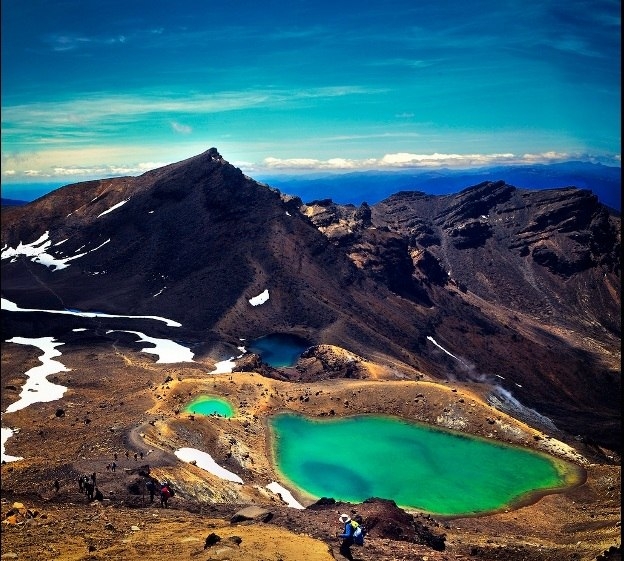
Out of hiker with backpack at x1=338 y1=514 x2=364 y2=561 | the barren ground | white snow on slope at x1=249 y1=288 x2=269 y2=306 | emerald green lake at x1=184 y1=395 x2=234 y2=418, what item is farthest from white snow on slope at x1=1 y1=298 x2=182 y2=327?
hiker with backpack at x1=338 y1=514 x2=364 y2=561

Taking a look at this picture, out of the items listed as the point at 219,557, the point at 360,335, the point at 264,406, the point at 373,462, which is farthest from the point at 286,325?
the point at 219,557

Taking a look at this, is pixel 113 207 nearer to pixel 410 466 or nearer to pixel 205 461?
pixel 205 461

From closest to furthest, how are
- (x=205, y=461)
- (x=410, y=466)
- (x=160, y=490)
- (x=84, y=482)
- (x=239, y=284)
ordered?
(x=84, y=482) < (x=160, y=490) < (x=205, y=461) < (x=410, y=466) < (x=239, y=284)

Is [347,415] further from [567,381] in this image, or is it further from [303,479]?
[567,381]

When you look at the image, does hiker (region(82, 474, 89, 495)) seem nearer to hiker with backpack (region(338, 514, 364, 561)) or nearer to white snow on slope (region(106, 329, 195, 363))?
hiker with backpack (region(338, 514, 364, 561))

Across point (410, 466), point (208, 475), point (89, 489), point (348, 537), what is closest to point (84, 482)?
point (89, 489)
